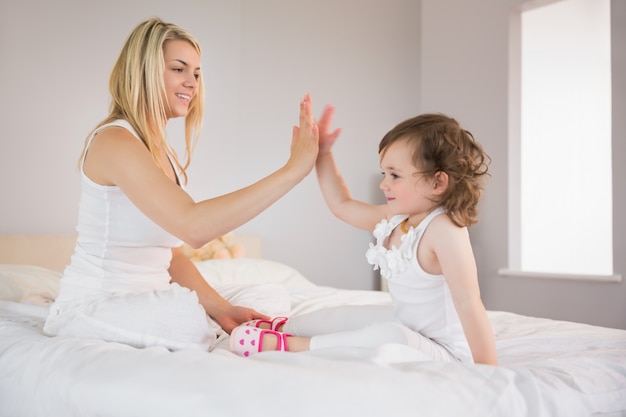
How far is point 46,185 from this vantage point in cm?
277

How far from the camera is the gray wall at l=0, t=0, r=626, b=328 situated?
108 inches

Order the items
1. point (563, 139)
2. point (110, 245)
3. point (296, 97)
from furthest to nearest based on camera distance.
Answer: point (563, 139)
point (296, 97)
point (110, 245)

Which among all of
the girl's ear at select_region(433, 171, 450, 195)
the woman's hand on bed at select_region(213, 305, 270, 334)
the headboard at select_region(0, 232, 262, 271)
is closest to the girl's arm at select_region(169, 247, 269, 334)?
the woman's hand on bed at select_region(213, 305, 270, 334)

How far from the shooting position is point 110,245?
→ 5.11 ft

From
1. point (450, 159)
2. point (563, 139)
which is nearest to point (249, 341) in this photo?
point (450, 159)

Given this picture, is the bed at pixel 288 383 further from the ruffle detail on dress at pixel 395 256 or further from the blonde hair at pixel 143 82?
the blonde hair at pixel 143 82

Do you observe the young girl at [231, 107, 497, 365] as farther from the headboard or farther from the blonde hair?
the headboard

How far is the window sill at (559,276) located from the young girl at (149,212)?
251 cm

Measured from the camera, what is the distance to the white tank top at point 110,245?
1.54 meters

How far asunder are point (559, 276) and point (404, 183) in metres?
2.65

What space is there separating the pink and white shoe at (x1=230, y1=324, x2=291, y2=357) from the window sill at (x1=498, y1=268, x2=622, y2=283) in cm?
274

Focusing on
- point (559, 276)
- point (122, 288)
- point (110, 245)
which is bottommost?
point (559, 276)

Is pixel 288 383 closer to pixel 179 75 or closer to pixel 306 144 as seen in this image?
pixel 306 144

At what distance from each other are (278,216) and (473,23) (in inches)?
73.9
